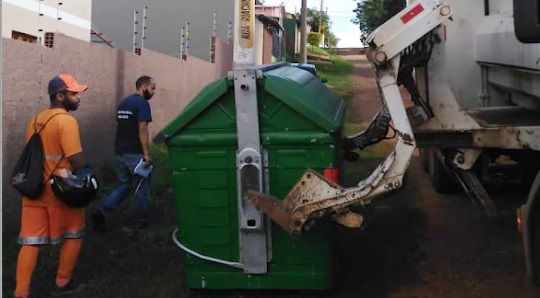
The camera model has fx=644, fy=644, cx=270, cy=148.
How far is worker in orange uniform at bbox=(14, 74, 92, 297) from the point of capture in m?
4.62

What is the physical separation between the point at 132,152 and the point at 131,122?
313 millimetres

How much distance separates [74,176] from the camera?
471 cm

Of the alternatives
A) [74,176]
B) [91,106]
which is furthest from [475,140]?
[91,106]

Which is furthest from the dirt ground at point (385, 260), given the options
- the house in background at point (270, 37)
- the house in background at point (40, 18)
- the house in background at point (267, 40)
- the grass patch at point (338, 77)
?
the house in background at point (270, 37)

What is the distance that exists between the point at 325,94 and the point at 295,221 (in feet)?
5.55

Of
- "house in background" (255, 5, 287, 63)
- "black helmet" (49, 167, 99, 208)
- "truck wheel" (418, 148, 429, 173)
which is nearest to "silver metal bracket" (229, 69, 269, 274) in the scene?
"black helmet" (49, 167, 99, 208)

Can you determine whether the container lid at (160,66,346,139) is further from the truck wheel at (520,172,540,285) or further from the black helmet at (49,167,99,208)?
the truck wheel at (520,172,540,285)

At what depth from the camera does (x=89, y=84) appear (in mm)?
8445

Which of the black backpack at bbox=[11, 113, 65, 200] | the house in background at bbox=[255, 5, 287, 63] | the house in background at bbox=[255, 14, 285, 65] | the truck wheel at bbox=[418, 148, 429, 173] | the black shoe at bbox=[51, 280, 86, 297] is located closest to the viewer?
the black backpack at bbox=[11, 113, 65, 200]

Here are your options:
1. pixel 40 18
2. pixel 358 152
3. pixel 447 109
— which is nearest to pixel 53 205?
pixel 447 109

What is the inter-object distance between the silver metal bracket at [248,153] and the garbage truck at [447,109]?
0.50 ft

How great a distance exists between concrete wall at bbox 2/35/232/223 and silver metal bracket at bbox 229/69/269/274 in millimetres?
2724

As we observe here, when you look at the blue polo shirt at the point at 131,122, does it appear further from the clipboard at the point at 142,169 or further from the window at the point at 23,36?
the window at the point at 23,36

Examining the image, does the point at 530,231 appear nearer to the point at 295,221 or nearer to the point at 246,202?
the point at 295,221
